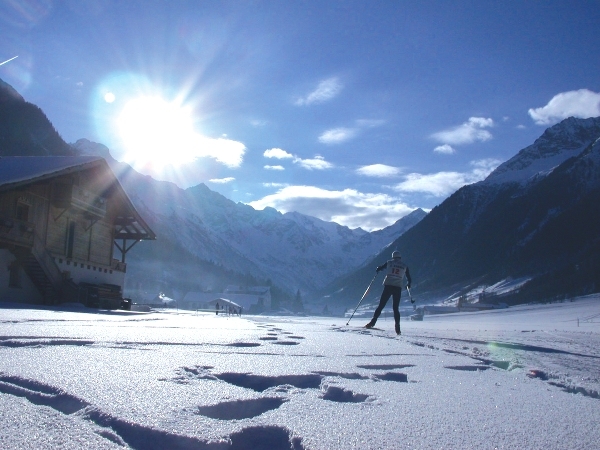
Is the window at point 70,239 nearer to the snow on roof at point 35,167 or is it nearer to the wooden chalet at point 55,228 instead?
the wooden chalet at point 55,228

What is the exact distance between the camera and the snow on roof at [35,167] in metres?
16.6

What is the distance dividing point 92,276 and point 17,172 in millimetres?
7436

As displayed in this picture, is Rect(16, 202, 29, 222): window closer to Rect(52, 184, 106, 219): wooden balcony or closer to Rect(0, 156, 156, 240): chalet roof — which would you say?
Rect(0, 156, 156, 240): chalet roof

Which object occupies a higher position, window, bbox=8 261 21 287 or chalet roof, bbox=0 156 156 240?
chalet roof, bbox=0 156 156 240

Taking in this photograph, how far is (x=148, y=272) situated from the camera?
121 meters

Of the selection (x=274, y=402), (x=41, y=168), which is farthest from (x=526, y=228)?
(x=274, y=402)

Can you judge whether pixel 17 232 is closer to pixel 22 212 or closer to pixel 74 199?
pixel 22 212

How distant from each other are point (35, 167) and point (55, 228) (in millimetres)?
3145

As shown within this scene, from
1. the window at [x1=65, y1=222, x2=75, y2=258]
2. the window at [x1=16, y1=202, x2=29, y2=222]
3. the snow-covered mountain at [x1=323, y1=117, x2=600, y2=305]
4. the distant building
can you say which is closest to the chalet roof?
the window at [x1=16, y1=202, x2=29, y2=222]

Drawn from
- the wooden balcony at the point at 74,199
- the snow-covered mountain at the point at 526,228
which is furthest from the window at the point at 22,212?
the snow-covered mountain at the point at 526,228

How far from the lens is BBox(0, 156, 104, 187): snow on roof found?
16584 mm

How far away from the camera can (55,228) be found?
20.4m

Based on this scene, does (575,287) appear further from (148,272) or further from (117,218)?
(148,272)

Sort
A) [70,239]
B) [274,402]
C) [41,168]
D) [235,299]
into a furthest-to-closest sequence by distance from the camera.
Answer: [235,299] < [70,239] < [41,168] < [274,402]
